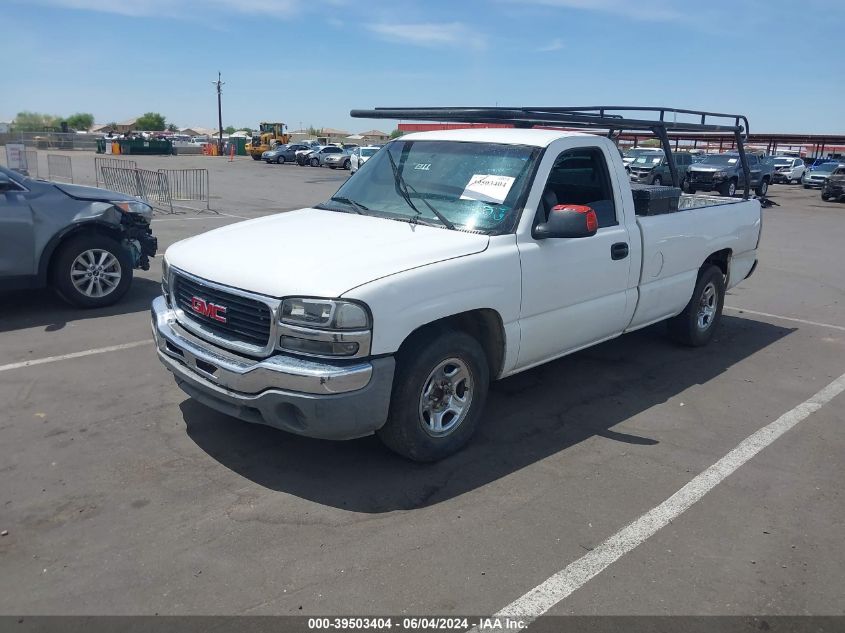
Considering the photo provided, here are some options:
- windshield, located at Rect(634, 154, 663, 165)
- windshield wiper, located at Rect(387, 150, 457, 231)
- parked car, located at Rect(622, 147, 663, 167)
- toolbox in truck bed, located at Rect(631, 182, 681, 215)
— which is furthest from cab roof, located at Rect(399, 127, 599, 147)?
parked car, located at Rect(622, 147, 663, 167)

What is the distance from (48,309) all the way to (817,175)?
37129mm

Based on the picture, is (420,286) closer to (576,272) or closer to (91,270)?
(576,272)

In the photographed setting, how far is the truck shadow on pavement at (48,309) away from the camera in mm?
7254

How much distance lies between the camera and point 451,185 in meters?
5.05

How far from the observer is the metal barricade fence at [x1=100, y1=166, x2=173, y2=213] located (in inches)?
710

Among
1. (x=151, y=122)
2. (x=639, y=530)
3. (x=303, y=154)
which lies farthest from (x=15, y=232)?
(x=151, y=122)

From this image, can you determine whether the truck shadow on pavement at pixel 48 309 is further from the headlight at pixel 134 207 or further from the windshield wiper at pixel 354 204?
the windshield wiper at pixel 354 204

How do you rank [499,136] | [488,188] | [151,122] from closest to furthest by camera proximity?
[488,188] → [499,136] → [151,122]

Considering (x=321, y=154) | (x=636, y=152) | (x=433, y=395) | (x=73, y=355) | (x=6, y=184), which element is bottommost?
(x=73, y=355)

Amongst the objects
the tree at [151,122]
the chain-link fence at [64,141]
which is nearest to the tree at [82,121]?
the tree at [151,122]

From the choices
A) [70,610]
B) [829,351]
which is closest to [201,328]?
[70,610]

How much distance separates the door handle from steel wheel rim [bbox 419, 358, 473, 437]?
5.33ft

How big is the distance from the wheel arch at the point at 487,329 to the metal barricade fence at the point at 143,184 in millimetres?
14538

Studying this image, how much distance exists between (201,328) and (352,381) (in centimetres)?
112
